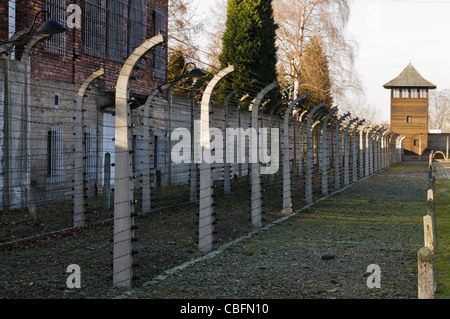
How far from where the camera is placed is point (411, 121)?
6397cm

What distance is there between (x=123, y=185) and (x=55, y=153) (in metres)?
9.07

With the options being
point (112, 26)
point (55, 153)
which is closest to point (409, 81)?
point (112, 26)

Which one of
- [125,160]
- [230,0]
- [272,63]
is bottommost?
[125,160]

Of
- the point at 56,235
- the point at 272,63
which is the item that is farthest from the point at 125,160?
the point at 272,63

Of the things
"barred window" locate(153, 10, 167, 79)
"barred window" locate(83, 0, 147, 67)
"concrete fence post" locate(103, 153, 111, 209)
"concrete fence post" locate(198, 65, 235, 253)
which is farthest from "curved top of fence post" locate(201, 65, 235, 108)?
"barred window" locate(153, 10, 167, 79)

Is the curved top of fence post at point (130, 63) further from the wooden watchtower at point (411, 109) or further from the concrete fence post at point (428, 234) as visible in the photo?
the wooden watchtower at point (411, 109)

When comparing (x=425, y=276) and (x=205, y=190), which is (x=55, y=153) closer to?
(x=205, y=190)

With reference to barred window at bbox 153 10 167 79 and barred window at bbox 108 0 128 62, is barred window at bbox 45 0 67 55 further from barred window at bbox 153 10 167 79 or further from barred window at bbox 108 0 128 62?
barred window at bbox 153 10 167 79

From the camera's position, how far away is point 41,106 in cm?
1393

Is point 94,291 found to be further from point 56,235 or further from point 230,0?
point 230,0

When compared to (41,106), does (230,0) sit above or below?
above

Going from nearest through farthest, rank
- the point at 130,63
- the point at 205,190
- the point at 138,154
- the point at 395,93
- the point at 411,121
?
1. the point at 130,63
2. the point at 205,190
3. the point at 138,154
4. the point at 411,121
5. the point at 395,93

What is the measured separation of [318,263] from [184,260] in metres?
1.71
